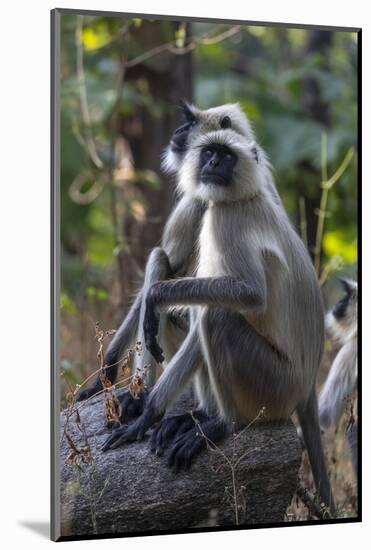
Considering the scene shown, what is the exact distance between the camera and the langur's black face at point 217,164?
15.3 feet

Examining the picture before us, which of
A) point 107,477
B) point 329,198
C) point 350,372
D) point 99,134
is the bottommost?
point 107,477

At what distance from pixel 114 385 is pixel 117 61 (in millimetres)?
3548

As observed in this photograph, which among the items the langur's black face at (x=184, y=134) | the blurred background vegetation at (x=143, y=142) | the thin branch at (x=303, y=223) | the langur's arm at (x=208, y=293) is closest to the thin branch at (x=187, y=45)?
the blurred background vegetation at (x=143, y=142)

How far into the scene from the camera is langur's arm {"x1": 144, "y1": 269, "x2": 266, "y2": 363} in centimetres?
456

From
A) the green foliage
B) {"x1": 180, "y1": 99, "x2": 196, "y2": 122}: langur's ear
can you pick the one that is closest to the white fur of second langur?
the green foliage

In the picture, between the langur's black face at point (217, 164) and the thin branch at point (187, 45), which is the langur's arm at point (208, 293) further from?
the thin branch at point (187, 45)

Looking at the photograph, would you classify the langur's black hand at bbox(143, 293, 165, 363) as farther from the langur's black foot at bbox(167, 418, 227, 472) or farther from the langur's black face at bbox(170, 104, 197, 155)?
the langur's black face at bbox(170, 104, 197, 155)

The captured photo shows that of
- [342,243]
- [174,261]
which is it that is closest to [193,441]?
[174,261]

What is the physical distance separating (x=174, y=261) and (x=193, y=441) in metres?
0.91

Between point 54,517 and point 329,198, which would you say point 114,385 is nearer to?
point 54,517

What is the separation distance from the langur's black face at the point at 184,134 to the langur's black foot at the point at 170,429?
4.37 feet

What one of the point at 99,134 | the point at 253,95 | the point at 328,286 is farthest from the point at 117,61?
the point at 328,286

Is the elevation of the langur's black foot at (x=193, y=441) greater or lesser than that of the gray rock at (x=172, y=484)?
greater

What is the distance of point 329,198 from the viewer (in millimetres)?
6961
